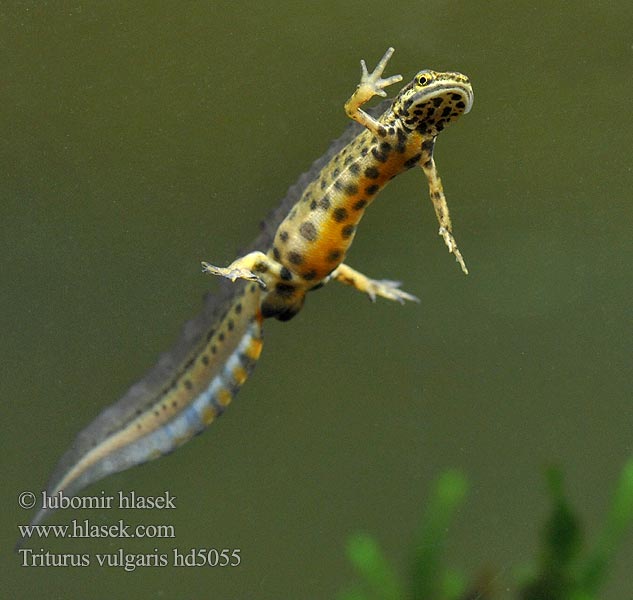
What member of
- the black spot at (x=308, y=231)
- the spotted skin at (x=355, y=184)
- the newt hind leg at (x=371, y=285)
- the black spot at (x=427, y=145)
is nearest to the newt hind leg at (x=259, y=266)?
the spotted skin at (x=355, y=184)

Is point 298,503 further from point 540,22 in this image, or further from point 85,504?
point 540,22

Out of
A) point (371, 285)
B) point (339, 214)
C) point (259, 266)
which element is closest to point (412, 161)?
point (339, 214)

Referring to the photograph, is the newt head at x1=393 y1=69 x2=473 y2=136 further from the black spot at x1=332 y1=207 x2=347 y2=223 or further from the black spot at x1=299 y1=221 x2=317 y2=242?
the black spot at x1=299 y1=221 x2=317 y2=242

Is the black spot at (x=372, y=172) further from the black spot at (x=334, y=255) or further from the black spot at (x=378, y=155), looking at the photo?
the black spot at (x=334, y=255)

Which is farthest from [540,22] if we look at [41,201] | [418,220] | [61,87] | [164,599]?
[164,599]

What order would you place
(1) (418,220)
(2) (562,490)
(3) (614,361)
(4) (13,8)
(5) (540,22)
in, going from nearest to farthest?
(4) (13,8) < (5) (540,22) < (1) (418,220) < (2) (562,490) < (3) (614,361)

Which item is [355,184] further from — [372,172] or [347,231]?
[347,231]

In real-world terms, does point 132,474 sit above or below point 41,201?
below
